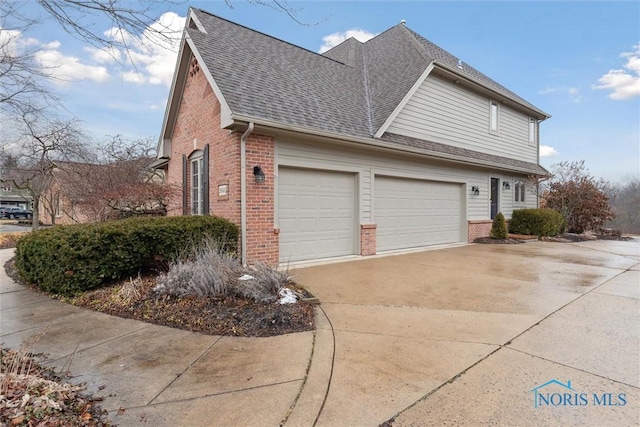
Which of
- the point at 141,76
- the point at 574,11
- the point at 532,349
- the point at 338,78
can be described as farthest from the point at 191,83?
the point at 574,11

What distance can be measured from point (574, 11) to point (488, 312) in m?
9.73

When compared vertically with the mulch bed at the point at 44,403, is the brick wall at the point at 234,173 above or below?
above

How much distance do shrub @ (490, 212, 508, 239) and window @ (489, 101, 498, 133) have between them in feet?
11.2

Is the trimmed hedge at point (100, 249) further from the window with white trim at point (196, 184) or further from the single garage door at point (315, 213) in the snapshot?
the window with white trim at point (196, 184)

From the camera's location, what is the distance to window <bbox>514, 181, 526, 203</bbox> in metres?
14.1

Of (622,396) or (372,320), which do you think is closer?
(622,396)

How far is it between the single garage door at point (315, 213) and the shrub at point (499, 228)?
6.76 m

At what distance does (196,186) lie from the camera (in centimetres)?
901

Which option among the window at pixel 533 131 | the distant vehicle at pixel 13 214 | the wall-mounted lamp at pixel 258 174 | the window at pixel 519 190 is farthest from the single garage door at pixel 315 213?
the distant vehicle at pixel 13 214

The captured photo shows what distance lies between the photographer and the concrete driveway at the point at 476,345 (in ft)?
7.47

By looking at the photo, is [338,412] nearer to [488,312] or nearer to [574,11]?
[488,312]

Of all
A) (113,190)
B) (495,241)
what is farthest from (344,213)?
(113,190)

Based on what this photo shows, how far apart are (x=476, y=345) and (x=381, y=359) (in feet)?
3.42

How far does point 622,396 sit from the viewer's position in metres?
2.41
